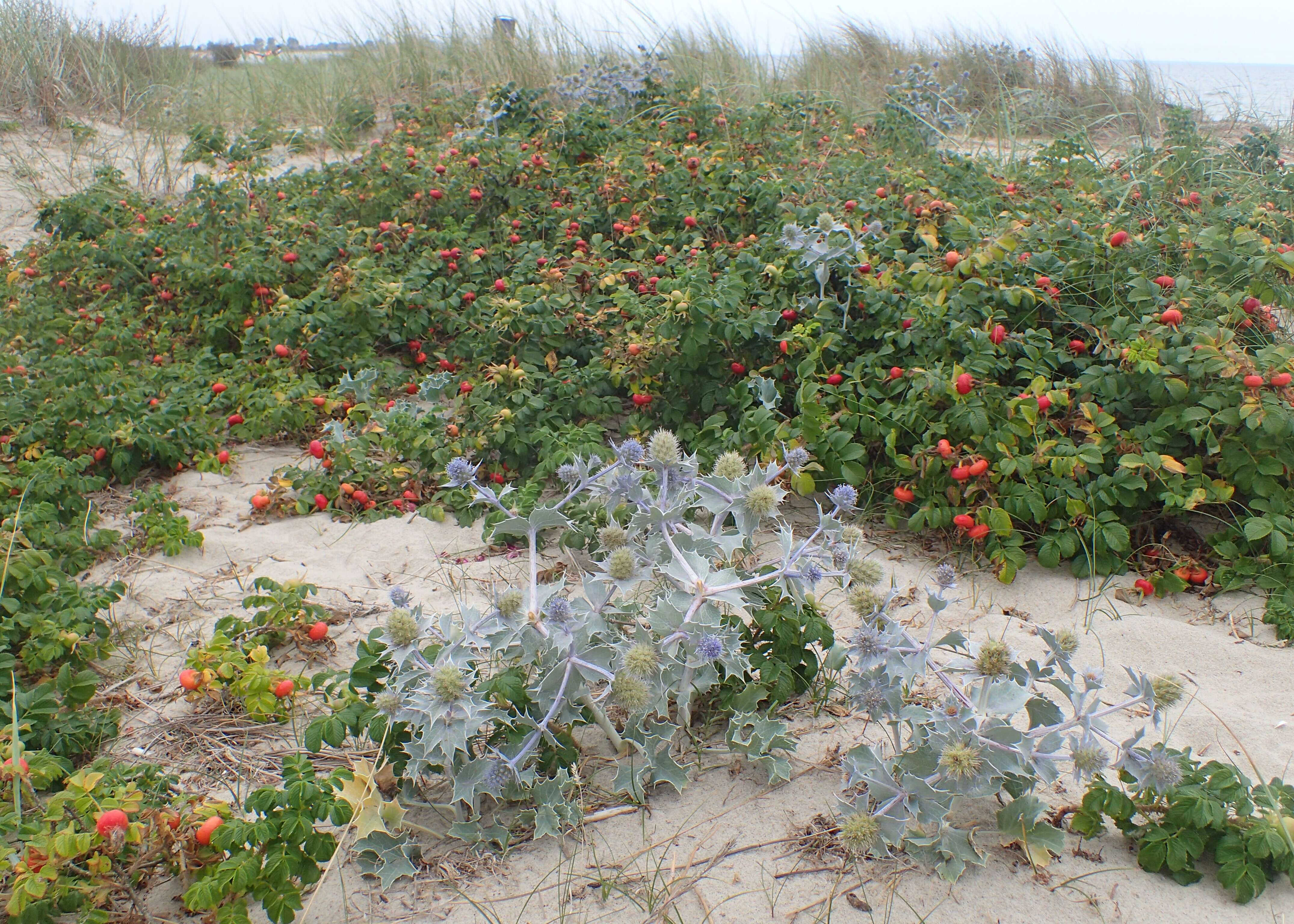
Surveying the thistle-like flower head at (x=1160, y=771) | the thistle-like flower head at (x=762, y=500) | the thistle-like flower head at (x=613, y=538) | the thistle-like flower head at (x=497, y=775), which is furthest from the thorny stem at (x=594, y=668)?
the thistle-like flower head at (x=1160, y=771)

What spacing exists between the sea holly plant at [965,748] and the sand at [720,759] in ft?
0.31

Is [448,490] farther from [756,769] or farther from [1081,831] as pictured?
[1081,831]

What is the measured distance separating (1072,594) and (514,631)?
208 cm

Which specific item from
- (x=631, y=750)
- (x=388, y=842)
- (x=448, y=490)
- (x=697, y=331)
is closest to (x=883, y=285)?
(x=697, y=331)

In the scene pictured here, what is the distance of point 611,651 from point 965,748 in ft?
2.57

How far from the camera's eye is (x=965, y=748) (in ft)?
5.91

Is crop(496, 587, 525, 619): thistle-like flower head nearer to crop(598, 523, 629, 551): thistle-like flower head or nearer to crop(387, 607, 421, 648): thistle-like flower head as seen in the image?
crop(387, 607, 421, 648): thistle-like flower head

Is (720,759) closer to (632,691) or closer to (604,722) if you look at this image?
(604,722)

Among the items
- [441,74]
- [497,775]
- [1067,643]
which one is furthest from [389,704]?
[441,74]

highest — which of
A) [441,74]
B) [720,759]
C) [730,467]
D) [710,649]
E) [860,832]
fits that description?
[441,74]

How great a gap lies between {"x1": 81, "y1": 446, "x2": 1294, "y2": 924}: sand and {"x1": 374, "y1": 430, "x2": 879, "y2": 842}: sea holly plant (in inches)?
4.3

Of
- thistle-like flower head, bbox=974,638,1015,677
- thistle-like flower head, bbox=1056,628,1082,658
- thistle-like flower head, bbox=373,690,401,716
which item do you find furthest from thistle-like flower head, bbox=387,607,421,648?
thistle-like flower head, bbox=1056,628,1082,658

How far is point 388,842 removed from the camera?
1.94 metres

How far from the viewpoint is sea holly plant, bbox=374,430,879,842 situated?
1901 millimetres
